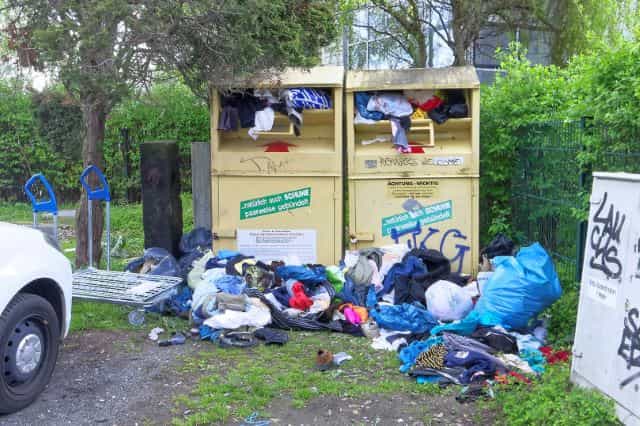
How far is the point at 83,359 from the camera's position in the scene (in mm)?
5191

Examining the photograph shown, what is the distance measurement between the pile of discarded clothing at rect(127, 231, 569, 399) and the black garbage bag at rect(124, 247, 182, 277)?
6cm

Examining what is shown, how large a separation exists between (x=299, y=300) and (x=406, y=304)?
995 mm

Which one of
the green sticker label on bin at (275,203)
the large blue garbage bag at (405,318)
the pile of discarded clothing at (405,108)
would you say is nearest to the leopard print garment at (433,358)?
the large blue garbage bag at (405,318)

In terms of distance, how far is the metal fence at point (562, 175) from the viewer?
16.8ft

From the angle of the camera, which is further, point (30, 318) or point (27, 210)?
point (27, 210)

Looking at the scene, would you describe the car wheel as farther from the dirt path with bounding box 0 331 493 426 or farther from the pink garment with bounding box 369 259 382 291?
the pink garment with bounding box 369 259 382 291

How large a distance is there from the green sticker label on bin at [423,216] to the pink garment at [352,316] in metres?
1.45

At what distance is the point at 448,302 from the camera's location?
593 cm

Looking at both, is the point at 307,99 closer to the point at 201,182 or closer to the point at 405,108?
the point at 405,108

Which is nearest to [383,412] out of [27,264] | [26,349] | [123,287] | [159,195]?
[26,349]

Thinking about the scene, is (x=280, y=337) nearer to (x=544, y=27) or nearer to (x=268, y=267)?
(x=268, y=267)

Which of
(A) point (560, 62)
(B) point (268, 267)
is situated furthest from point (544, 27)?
(B) point (268, 267)

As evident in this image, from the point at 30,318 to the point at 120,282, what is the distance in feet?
6.37

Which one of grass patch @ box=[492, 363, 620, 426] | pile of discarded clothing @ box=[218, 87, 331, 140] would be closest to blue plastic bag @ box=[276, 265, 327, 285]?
pile of discarded clothing @ box=[218, 87, 331, 140]
